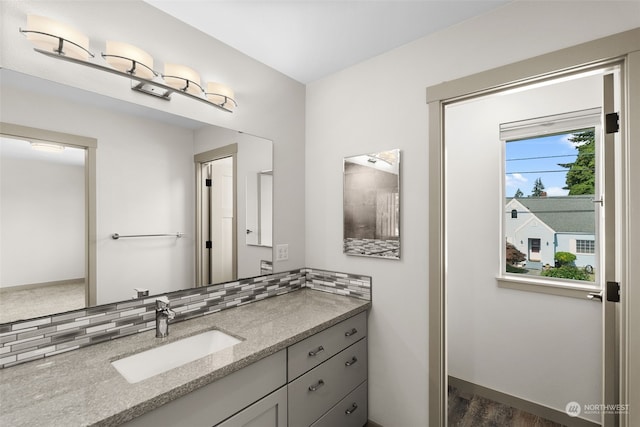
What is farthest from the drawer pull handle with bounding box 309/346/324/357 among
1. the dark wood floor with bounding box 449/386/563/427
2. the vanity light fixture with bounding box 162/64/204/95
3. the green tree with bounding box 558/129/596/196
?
the green tree with bounding box 558/129/596/196

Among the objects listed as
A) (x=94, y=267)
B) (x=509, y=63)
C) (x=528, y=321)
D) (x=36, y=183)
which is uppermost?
(x=509, y=63)

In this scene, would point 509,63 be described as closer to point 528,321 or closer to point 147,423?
point 528,321

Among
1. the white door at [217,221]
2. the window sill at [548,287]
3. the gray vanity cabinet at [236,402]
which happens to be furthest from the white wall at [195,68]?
the window sill at [548,287]

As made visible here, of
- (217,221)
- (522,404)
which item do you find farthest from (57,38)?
(522,404)

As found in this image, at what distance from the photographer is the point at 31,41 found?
1.14 m

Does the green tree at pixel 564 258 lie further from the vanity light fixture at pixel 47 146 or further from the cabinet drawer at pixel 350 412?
the vanity light fixture at pixel 47 146

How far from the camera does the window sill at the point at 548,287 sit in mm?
1934

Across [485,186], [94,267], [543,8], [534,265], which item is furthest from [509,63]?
[94,267]

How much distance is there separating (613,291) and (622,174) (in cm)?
55

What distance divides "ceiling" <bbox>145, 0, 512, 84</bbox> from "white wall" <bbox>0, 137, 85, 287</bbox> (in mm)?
907

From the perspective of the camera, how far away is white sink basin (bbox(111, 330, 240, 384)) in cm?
120

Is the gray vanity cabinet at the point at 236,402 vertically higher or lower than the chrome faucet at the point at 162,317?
lower

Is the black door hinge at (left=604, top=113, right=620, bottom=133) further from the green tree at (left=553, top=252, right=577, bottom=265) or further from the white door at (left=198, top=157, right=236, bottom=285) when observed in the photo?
the white door at (left=198, top=157, right=236, bottom=285)

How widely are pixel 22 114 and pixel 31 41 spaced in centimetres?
28
